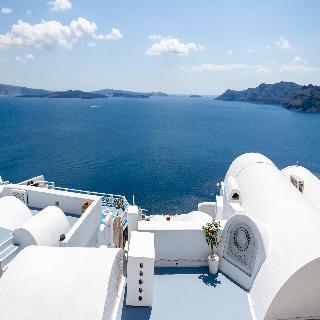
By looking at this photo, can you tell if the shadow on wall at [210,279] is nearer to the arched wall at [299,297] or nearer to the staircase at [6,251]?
the arched wall at [299,297]

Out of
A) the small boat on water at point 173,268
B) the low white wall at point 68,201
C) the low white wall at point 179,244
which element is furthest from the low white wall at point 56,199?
the low white wall at point 179,244

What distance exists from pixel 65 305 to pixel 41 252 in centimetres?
298

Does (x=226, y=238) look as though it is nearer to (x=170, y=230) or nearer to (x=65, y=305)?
(x=170, y=230)

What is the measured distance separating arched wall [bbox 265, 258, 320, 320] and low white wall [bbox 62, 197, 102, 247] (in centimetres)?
1186

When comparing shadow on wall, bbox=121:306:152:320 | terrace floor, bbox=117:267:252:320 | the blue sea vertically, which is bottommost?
the blue sea

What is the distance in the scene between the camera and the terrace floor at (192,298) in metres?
14.7

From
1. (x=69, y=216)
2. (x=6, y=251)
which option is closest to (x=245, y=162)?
(x=69, y=216)

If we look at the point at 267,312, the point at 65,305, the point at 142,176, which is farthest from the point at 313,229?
the point at 142,176

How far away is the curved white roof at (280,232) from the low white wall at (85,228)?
10.7 m

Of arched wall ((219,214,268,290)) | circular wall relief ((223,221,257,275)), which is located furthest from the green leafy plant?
circular wall relief ((223,221,257,275))

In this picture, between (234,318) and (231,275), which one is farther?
(231,275)

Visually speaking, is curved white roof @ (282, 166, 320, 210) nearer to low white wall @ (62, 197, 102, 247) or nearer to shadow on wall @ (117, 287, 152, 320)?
shadow on wall @ (117, 287, 152, 320)

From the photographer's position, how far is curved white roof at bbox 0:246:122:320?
449 inches

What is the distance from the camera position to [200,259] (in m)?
18.1
